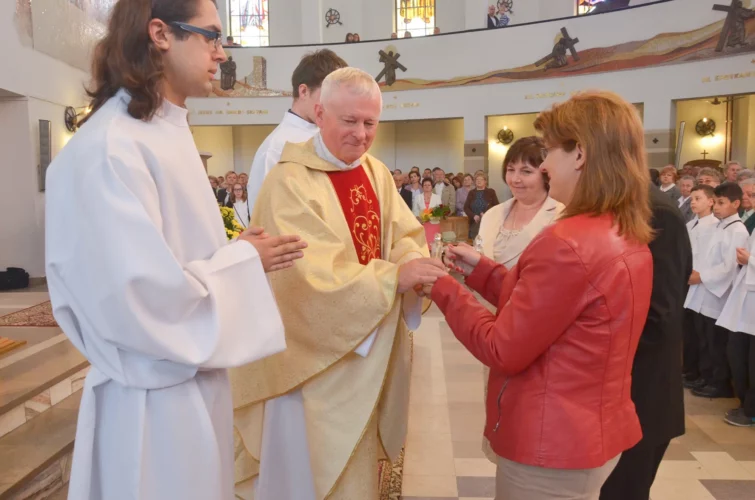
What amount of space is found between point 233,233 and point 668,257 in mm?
2539

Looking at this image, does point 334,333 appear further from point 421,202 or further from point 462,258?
point 421,202

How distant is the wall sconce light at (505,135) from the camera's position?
17484 millimetres

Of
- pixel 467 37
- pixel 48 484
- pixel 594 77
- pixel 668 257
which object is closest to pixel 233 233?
pixel 48 484

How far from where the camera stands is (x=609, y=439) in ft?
5.25

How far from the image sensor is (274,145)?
3244 mm

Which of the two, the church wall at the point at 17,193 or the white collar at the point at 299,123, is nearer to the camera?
the white collar at the point at 299,123

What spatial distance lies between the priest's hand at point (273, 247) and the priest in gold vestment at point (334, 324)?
40cm

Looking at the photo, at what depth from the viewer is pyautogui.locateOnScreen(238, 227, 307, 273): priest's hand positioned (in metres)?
1.56

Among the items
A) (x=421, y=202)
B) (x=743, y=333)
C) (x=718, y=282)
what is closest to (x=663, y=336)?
(x=743, y=333)

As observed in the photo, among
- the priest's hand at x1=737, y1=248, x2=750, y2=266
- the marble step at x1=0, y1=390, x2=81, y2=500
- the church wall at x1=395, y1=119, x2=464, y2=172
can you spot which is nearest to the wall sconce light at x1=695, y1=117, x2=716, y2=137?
the church wall at x1=395, y1=119, x2=464, y2=172

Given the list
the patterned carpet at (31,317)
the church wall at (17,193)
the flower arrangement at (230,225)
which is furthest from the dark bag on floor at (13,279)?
the flower arrangement at (230,225)

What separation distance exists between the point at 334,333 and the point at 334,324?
0.03 meters

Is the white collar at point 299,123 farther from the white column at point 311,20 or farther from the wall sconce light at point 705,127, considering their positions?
the white column at point 311,20

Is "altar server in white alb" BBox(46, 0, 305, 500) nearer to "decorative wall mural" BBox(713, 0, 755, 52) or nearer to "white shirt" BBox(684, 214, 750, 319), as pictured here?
"white shirt" BBox(684, 214, 750, 319)
